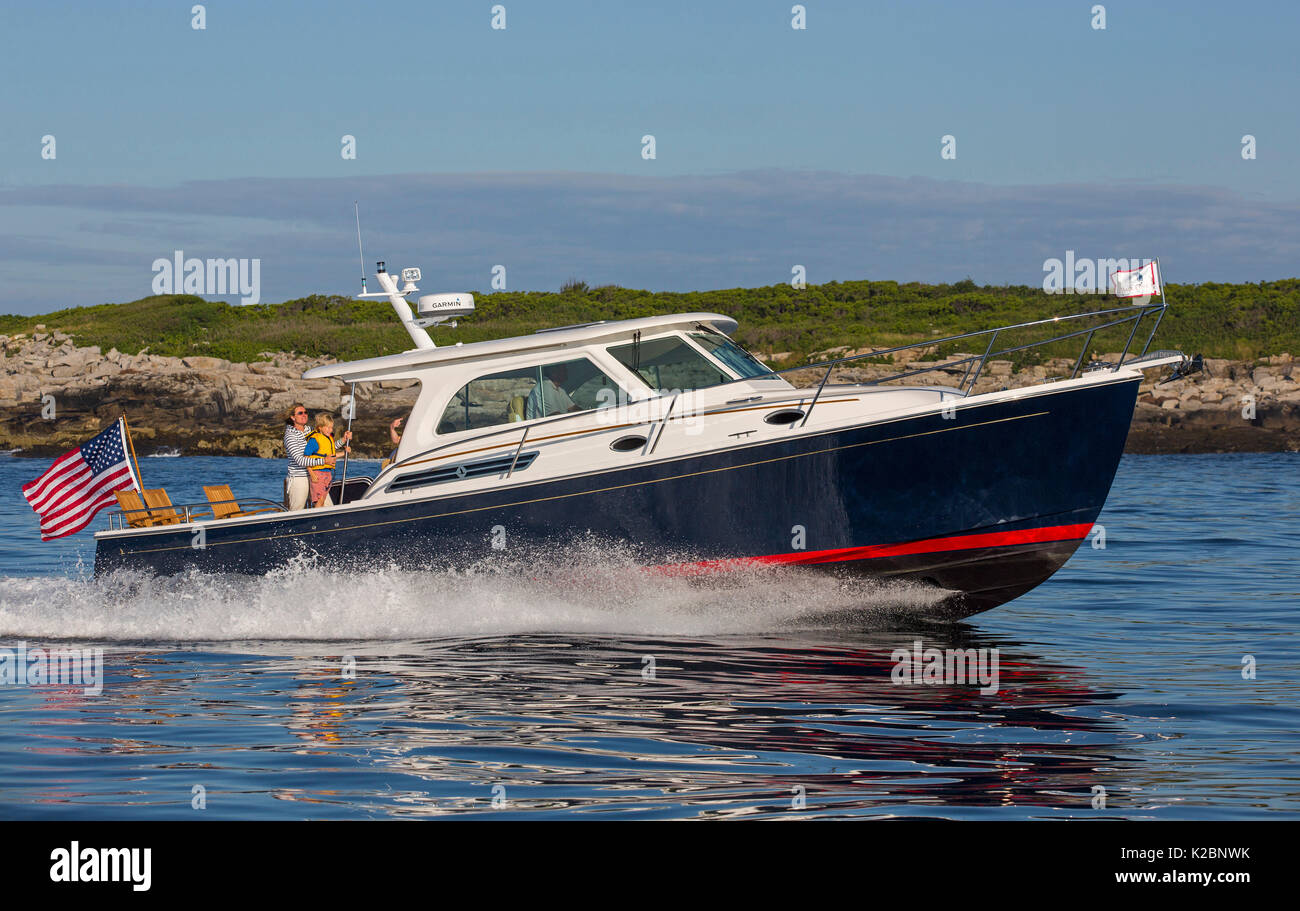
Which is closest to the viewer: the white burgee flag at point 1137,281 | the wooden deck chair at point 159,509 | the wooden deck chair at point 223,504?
the white burgee flag at point 1137,281

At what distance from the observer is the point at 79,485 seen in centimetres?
1155

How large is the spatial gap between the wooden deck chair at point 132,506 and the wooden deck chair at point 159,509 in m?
0.08

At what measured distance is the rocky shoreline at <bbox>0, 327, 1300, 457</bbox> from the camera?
33.3m

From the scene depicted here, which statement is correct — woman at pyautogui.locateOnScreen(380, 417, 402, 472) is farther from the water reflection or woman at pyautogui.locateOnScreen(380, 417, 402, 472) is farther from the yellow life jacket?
the water reflection

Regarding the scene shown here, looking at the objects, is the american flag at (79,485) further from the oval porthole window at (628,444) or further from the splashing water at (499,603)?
the oval porthole window at (628,444)

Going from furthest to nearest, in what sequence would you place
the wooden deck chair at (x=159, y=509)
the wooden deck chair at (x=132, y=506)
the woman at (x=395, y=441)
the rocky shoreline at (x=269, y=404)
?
the rocky shoreline at (x=269, y=404) → the wooden deck chair at (x=159, y=509) → the wooden deck chair at (x=132, y=506) → the woman at (x=395, y=441)

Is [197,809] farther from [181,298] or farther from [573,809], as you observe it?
[181,298]

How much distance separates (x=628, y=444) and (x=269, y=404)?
2984 cm

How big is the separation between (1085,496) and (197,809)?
24.0ft

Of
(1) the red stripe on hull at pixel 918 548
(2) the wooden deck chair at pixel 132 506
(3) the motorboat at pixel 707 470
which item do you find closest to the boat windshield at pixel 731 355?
(3) the motorboat at pixel 707 470

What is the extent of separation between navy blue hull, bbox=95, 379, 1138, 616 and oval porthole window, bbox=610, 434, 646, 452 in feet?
0.86

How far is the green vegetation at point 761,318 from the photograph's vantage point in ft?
145

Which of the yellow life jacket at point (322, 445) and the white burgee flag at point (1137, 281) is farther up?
the white burgee flag at point (1137, 281)
